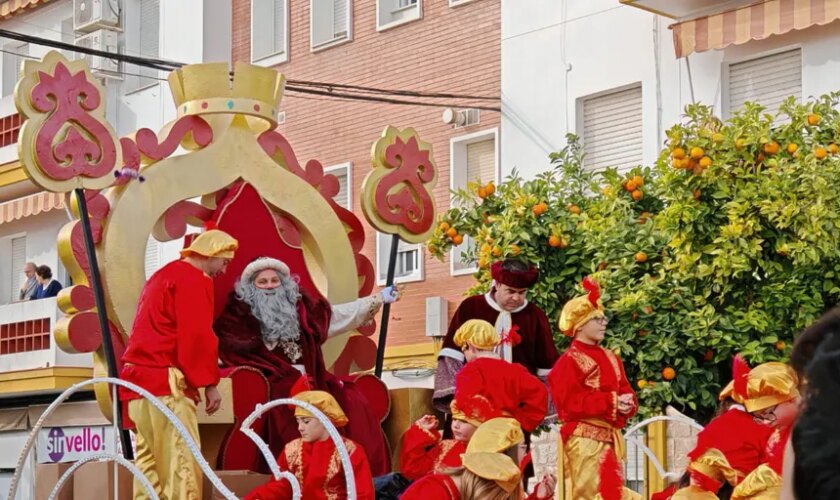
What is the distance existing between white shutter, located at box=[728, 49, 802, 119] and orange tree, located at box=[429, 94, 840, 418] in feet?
9.76

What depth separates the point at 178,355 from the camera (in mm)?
6992

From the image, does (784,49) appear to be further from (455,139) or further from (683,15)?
(455,139)

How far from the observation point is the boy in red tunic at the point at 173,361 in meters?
6.88

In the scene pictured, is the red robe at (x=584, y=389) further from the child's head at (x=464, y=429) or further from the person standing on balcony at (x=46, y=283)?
the person standing on balcony at (x=46, y=283)

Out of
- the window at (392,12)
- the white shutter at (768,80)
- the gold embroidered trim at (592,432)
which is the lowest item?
the gold embroidered trim at (592,432)

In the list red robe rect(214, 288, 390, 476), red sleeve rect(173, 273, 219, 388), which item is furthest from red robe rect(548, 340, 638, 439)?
red sleeve rect(173, 273, 219, 388)

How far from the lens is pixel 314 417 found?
21.7 ft

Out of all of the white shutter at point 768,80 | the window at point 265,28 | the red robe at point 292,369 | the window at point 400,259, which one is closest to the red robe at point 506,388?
the red robe at point 292,369

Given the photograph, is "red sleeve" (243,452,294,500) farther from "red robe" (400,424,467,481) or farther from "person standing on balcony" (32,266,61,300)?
"person standing on balcony" (32,266,61,300)

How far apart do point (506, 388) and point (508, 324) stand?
4.60 feet

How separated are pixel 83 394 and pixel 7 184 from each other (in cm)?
457

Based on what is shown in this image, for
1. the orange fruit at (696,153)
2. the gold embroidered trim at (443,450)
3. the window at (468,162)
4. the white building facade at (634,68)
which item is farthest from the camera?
the window at (468,162)

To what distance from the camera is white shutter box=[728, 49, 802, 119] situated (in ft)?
41.3

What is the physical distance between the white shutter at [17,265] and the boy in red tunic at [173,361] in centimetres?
1688
